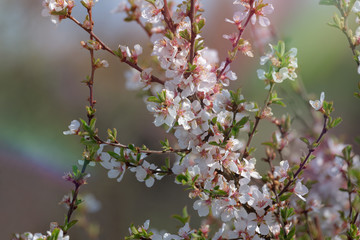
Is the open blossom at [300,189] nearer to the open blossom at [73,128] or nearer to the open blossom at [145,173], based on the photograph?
the open blossom at [145,173]

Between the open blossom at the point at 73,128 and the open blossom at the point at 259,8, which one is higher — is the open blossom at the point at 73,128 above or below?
below

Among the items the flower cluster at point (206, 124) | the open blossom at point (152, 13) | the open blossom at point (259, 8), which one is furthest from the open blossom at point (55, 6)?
the open blossom at point (259, 8)

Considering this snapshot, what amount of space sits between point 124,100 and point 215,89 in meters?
3.93

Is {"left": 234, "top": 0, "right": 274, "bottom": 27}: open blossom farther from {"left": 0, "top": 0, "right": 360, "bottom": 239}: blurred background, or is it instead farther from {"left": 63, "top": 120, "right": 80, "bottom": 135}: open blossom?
{"left": 0, "top": 0, "right": 360, "bottom": 239}: blurred background

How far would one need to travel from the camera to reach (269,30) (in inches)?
45.9

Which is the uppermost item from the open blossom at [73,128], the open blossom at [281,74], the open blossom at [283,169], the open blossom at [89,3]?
the open blossom at [89,3]

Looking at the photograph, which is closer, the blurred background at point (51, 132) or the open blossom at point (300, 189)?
the open blossom at point (300, 189)

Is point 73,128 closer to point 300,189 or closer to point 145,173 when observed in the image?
point 145,173

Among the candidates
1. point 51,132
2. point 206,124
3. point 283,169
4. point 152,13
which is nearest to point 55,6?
point 152,13

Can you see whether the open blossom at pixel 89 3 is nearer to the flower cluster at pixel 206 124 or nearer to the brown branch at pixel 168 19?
the flower cluster at pixel 206 124

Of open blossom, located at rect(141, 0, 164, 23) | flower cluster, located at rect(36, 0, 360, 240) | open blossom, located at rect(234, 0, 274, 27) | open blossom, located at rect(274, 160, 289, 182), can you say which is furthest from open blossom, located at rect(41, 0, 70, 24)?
open blossom, located at rect(274, 160, 289, 182)

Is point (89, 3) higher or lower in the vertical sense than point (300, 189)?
higher

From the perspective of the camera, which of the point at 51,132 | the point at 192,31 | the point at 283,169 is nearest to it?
the point at 192,31

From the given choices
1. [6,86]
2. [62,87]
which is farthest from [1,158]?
[62,87]
